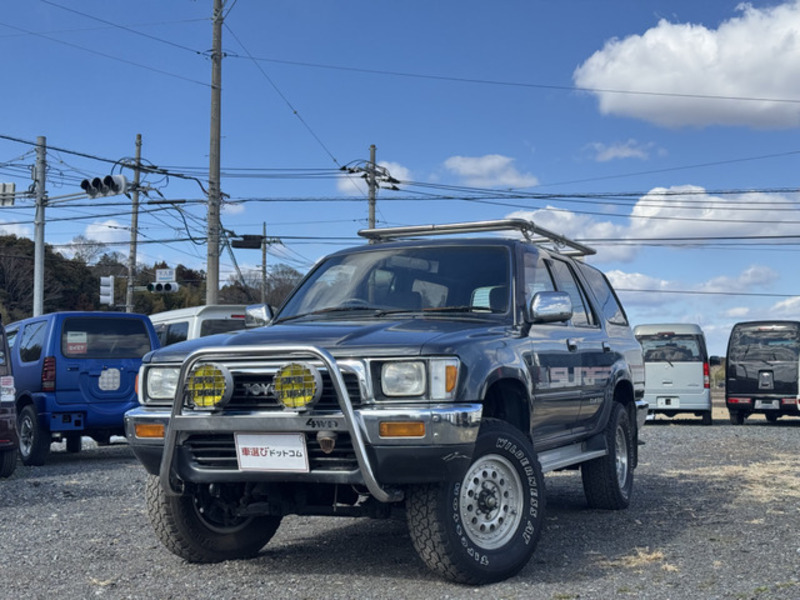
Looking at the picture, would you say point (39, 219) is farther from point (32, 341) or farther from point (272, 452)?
point (272, 452)

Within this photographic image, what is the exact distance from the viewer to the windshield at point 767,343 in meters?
20.0

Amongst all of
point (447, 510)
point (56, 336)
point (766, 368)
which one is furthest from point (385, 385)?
point (766, 368)

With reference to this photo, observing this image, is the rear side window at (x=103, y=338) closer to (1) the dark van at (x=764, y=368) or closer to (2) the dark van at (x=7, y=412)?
(2) the dark van at (x=7, y=412)

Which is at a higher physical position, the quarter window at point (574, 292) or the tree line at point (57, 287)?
the tree line at point (57, 287)

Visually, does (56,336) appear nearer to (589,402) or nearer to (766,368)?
(589,402)

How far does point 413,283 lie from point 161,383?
1744 millimetres

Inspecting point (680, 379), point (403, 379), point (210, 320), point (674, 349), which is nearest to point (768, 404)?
point (680, 379)

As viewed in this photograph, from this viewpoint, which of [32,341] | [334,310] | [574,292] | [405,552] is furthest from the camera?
[32,341]

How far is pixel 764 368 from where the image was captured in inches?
788

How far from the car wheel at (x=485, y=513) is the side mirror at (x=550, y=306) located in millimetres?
797

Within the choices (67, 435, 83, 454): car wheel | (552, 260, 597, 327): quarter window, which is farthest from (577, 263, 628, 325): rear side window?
(67, 435, 83, 454): car wheel

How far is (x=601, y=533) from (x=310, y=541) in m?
1.99

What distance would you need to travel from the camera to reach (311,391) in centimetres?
496

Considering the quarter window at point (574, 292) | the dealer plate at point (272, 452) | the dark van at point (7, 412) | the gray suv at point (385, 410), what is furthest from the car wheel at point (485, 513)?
the dark van at point (7, 412)
